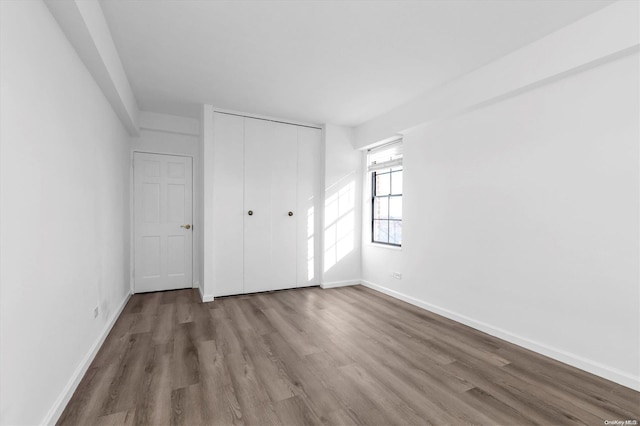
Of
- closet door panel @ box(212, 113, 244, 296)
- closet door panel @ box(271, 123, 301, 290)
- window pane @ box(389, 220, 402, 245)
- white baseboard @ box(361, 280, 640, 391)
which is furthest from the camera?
closet door panel @ box(271, 123, 301, 290)

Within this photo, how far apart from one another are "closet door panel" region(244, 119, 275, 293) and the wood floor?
108cm

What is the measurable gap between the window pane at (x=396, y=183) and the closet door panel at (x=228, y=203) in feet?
7.34

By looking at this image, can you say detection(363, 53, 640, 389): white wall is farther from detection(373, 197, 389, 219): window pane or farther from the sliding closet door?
the sliding closet door

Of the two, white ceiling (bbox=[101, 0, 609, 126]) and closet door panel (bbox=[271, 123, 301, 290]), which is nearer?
white ceiling (bbox=[101, 0, 609, 126])

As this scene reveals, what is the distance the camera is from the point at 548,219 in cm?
254

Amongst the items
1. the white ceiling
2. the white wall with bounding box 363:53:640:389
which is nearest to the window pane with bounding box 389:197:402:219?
the white wall with bounding box 363:53:640:389

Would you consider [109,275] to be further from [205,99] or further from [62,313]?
[205,99]

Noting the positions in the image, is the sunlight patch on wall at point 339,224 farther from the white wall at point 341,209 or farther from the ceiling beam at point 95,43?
the ceiling beam at point 95,43

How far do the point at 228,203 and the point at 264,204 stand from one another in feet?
1.72

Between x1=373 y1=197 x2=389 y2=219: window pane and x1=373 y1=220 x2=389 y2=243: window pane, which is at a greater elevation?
x1=373 y1=197 x2=389 y2=219: window pane

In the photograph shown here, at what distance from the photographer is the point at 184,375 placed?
7.21 feet

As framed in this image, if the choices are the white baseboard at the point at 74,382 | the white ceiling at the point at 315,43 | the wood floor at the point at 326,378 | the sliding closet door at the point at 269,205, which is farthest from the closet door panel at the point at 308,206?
the white baseboard at the point at 74,382

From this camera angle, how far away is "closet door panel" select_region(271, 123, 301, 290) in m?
4.54

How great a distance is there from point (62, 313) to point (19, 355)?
0.53 metres
